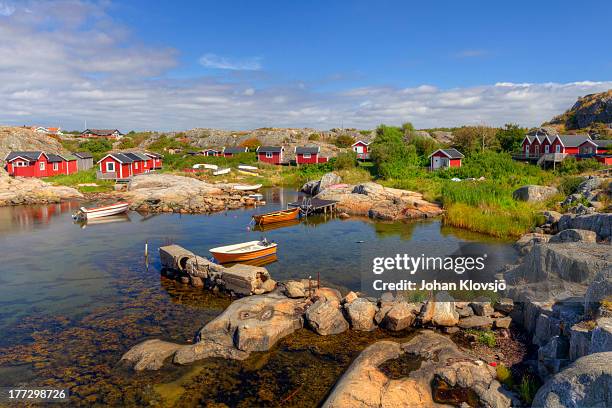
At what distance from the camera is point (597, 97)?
320 feet

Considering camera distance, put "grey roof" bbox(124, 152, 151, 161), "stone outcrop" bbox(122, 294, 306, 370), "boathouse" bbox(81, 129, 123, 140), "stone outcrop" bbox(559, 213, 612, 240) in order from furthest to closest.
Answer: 1. "boathouse" bbox(81, 129, 123, 140)
2. "grey roof" bbox(124, 152, 151, 161)
3. "stone outcrop" bbox(559, 213, 612, 240)
4. "stone outcrop" bbox(122, 294, 306, 370)

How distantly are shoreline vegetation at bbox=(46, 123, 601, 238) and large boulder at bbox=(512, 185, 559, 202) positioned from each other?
64 cm

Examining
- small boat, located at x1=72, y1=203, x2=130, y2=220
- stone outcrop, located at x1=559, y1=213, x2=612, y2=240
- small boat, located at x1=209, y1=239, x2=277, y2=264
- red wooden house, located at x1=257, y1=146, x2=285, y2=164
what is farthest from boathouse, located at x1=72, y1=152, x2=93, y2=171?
stone outcrop, located at x1=559, y1=213, x2=612, y2=240

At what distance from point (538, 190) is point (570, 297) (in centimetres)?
2859

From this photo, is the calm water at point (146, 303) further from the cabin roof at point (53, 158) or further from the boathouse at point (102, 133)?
→ the boathouse at point (102, 133)

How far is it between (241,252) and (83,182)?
48.4 m

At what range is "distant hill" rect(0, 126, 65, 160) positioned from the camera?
293ft

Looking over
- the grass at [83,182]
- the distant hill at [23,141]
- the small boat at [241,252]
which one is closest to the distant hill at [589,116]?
the small boat at [241,252]

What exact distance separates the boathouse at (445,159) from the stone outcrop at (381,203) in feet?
64.2

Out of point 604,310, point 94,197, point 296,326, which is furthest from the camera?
point 94,197

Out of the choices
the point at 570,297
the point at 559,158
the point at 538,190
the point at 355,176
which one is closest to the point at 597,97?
the point at 559,158

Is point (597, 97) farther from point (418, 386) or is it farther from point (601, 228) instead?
point (418, 386)

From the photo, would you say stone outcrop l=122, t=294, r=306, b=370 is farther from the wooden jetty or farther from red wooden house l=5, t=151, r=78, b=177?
red wooden house l=5, t=151, r=78, b=177

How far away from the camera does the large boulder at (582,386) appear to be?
28.1ft
